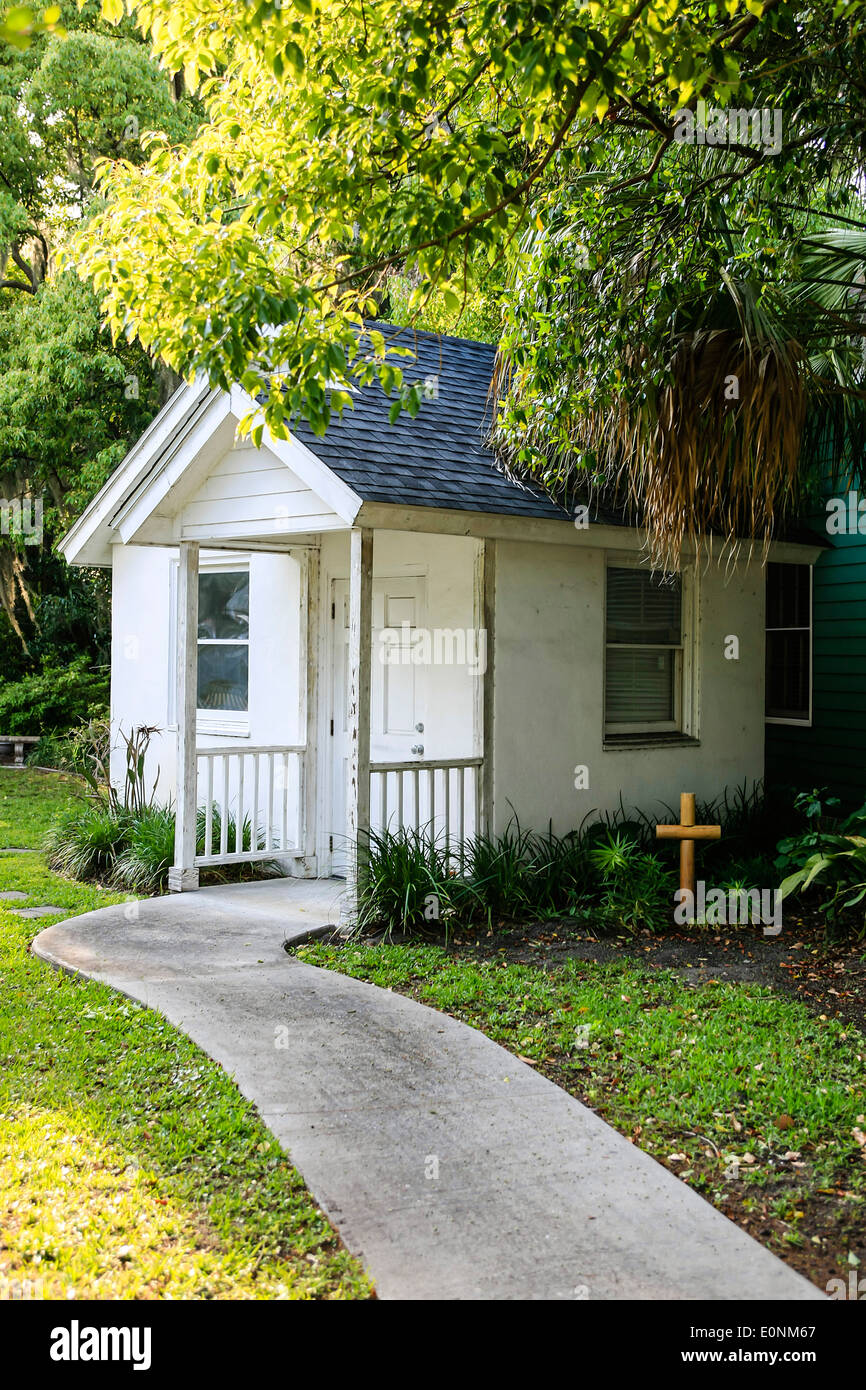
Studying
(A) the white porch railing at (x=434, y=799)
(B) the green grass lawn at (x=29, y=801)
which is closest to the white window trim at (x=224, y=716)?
(A) the white porch railing at (x=434, y=799)

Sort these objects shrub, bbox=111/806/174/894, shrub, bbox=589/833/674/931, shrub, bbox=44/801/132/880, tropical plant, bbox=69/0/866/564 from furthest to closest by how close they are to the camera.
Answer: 1. shrub, bbox=44/801/132/880
2. shrub, bbox=111/806/174/894
3. shrub, bbox=589/833/674/931
4. tropical plant, bbox=69/0/866/564

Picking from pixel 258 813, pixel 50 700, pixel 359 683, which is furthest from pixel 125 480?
pixel 50 700

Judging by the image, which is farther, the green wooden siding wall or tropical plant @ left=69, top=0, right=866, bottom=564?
the green wooden siding wall

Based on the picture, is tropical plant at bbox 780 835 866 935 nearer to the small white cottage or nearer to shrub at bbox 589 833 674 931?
shrub at bbox 589 833 674 931

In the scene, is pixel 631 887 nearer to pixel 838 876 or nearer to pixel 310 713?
pixel 838 876

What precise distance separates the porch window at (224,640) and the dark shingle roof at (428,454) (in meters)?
2.64

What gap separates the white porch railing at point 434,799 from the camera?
8.91 metres

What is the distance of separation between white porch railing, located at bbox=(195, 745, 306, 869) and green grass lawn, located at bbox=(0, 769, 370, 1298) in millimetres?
3349

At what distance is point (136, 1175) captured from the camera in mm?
4797

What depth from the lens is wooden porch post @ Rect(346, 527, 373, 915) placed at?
8.45 metres

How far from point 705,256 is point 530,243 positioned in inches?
47.7

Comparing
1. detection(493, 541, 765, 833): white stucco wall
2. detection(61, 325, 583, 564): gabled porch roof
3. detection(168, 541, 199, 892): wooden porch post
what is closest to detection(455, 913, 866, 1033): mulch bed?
detection(493, 541, 765, 833): white stucco wall

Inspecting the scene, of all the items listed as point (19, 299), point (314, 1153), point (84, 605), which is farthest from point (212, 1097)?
point (19, 299)

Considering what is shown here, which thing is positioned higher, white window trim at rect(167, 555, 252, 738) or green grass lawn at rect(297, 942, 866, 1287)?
white window trim at rect(167, 555, 252, 738)
